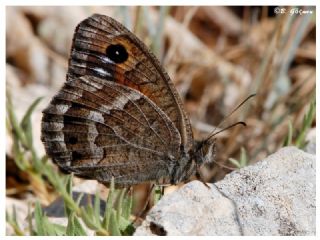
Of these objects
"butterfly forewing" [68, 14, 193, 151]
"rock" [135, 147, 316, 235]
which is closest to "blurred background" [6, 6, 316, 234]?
"butterfly forewing" [68, 14, 193, 151]

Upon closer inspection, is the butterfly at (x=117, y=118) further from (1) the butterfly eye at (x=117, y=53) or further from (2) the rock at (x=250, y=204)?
(2) the rock at (x=250, y=204)

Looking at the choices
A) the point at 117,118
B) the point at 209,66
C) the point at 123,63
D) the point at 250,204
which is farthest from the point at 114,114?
the point at 209,66

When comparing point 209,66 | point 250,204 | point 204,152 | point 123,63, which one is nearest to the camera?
point 250,204

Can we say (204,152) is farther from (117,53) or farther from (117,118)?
(117,53)

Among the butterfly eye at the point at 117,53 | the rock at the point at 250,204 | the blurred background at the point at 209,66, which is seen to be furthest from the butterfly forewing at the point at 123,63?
the blurred background at the point at 209,66
